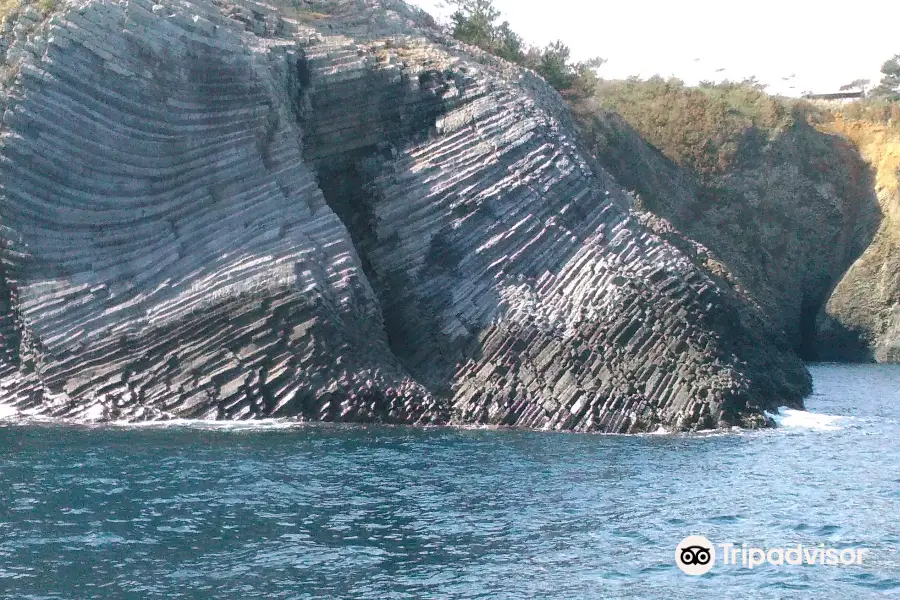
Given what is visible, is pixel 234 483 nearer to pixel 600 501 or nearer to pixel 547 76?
pixel 600 501

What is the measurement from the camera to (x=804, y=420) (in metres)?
27.8

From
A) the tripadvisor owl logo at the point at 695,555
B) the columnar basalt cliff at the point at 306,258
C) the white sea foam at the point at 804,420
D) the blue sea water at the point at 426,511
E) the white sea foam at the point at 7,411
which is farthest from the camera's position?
the white sea foam at the point at 7,411

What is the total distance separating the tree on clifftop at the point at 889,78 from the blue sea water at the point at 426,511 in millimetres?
58938

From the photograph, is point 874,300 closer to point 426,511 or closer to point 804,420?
point 804,420

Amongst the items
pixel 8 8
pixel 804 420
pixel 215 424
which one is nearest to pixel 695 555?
pixel 804 420

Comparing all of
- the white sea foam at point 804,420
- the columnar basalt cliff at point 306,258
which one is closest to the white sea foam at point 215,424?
the columnar basalt cliff at point 306,258

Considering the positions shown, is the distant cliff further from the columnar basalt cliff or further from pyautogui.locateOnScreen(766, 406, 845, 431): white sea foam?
pyautogui.locateOnScreen(766, 406, 845, 431): white sea foam

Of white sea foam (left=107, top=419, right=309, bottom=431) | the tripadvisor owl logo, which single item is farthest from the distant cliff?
the tripadvisor owl logo

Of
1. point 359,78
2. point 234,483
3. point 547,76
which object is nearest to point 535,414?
point 234,483

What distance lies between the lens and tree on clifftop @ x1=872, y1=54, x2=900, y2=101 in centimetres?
7862

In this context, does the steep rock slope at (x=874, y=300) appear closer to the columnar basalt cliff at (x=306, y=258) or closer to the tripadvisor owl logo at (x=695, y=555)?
the columnar basalt cliff at (x=306, y=258)

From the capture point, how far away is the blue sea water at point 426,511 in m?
14.4

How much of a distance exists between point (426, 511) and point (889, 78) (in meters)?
72.0

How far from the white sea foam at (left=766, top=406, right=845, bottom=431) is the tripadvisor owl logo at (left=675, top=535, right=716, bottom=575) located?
446 inches
